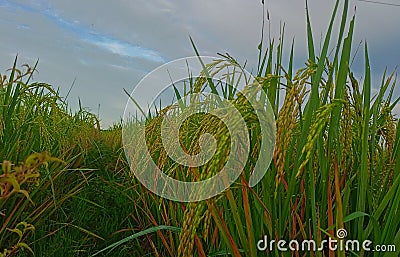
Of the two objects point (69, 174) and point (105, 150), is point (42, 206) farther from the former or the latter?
point (105, 150)

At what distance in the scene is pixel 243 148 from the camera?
3.98 ft

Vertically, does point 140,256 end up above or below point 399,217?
below

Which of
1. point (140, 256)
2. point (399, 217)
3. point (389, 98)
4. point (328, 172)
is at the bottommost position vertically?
point (140, 256)

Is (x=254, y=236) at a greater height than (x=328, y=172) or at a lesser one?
lesser

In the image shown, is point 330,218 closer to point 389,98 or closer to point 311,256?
point 311,256

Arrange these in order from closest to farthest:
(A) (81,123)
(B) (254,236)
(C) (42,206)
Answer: (B) (254,236) → (C) (42,206) → (A) (81,123)

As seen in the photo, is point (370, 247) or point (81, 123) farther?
point (81, 123)

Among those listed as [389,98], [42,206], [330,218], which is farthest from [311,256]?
[42,206]

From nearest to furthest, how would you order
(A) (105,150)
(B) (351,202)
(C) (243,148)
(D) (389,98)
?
1. (C) (243,148)
2. (B) (351,202)
3. (D) (389,98)
4. (A) (105,150)

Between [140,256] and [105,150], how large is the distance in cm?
104

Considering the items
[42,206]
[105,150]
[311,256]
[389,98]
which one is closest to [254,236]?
[311,256]

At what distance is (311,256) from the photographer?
1.23 metres

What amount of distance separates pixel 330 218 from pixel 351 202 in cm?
26

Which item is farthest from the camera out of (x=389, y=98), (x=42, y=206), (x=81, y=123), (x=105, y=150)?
(x=81, y=123)
